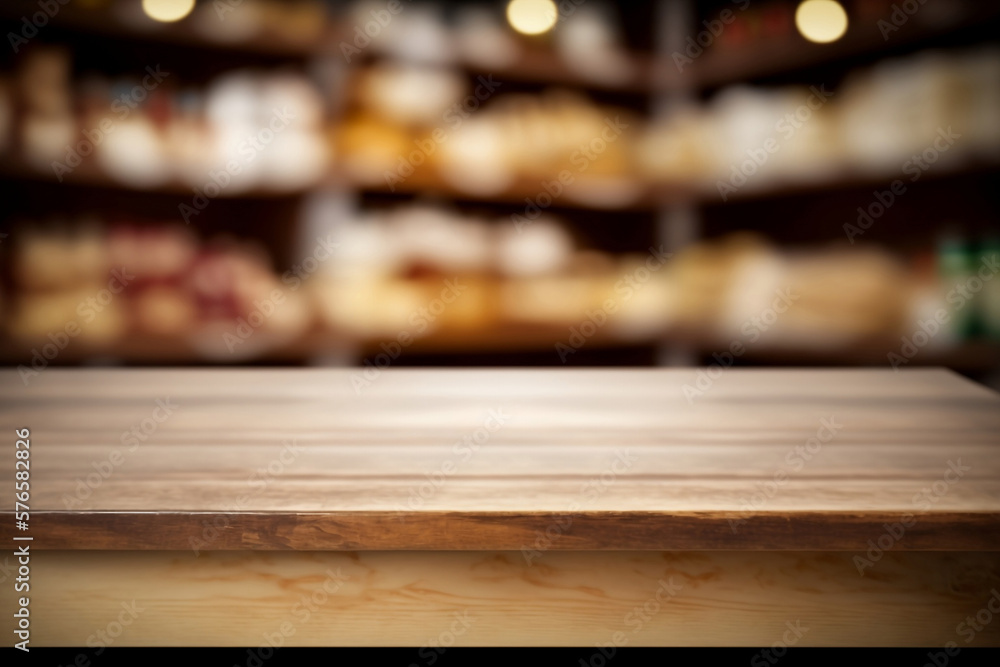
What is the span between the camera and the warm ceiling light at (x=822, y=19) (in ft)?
6.07

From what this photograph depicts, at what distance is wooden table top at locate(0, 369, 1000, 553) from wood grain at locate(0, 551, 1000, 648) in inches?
1.5

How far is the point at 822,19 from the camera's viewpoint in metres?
1.85

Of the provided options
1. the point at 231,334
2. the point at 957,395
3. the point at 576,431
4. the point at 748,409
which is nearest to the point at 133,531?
the point at 576,431

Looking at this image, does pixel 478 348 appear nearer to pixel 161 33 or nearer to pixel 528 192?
pixel 528 192

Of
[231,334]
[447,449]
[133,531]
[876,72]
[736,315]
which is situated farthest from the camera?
[736,315]

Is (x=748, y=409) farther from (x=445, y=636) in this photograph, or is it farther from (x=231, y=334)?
(x=231, y=334)

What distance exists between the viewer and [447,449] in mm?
675

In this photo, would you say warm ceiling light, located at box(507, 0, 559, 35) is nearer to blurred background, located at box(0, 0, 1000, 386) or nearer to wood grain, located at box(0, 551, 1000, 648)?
blurred background, located at box(0, 0, 1000, 386)

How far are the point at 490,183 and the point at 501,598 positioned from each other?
1961 millimetres

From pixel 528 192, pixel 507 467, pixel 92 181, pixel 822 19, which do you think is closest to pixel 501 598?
pixel 507 467

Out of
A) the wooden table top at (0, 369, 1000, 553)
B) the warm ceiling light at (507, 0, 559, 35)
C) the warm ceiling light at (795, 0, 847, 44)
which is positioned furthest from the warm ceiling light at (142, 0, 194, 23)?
the warm ceiling light at (795, 0, 847, 44)

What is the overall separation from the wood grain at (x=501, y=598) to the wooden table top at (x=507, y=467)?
38 mm

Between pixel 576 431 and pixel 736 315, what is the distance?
1907mm

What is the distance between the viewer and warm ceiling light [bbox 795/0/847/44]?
6.07 ft
